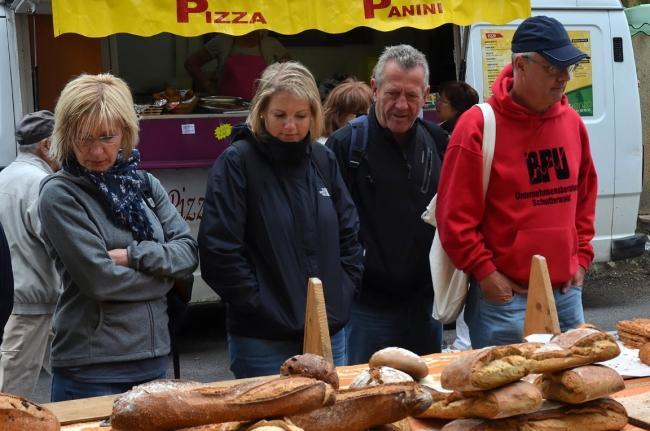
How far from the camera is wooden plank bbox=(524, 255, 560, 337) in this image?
10.2ft

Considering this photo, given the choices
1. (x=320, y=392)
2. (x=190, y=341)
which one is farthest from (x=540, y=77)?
(x=190, y=341)

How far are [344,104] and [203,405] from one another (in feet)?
11.8

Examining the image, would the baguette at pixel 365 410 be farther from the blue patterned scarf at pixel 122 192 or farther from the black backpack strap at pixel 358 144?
the black backpack strap at pixel 358 144

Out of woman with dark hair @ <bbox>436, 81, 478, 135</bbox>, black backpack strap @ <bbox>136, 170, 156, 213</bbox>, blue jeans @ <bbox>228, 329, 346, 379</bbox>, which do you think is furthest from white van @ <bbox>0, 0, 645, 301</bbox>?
blue jeans @ <bbox>228, 329, 346, 379</bbox>

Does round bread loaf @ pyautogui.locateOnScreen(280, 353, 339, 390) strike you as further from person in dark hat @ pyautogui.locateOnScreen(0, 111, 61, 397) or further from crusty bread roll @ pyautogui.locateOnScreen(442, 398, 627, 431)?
person in dark hat @ pyautogui.locateOnScreen(0, 111, 61, 397)

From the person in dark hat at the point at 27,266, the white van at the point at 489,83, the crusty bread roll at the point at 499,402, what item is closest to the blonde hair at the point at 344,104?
the white van at the point at 489,83

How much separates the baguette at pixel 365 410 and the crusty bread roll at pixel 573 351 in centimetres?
30

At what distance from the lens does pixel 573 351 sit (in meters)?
2.36

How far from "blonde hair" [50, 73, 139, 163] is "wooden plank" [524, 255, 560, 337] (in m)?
1.39

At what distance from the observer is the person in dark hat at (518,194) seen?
3.56 metres

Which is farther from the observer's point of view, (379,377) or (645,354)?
(645,354)

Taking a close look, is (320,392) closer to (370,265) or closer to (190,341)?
(370,265)

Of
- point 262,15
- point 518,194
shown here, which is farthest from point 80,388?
point 262,15

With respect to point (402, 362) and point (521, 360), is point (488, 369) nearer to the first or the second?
point (521, 360)
